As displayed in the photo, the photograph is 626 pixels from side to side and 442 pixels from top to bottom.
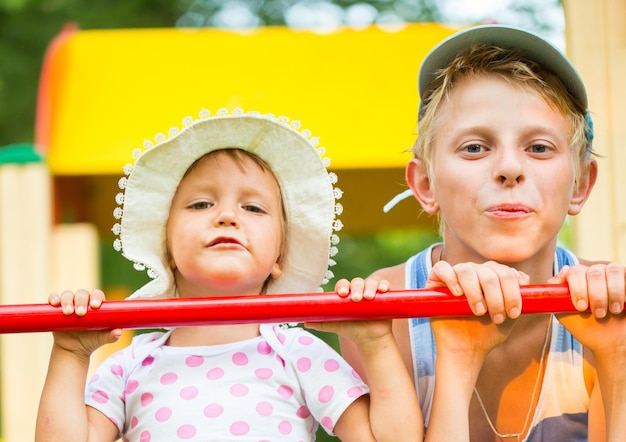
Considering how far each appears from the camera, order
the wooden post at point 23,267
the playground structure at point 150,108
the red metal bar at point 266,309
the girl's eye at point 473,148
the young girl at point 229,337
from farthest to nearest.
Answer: the playground structure at point 150,108 → the wooden post at point 23,267 → the girl's eye at point 473,148 → the young girl at point 229,337 → the red metal bar at point 266,309

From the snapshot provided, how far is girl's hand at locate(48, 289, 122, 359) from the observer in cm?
179

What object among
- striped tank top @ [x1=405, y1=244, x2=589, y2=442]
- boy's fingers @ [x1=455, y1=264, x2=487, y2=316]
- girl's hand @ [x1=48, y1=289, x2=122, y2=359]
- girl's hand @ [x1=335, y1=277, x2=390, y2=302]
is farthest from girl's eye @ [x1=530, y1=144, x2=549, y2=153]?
girl's hand @ [x1=48, y1=289, x2=122, y2=359]

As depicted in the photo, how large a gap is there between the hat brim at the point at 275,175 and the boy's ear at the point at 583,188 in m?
0.54

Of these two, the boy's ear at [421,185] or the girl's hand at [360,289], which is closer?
the girl's hand at [360,289]

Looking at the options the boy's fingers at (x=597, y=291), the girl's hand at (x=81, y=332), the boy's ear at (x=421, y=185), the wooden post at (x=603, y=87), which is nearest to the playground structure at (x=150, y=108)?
the wooden post at (x=603, y=87)

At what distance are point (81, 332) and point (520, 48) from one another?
3.83 ft

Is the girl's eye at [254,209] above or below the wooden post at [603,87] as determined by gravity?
below

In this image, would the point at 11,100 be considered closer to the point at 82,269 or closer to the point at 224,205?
the point at 82,269

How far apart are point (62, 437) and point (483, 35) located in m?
1.27

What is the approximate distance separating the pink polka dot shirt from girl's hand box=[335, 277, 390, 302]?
0.30 m

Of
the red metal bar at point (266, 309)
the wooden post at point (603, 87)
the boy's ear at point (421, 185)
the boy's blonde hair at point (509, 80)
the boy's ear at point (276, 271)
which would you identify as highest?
the wooden post at point (603, 87)

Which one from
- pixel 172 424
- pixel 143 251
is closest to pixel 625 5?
pixel 143 251

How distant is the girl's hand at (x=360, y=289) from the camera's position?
1774 millimetres

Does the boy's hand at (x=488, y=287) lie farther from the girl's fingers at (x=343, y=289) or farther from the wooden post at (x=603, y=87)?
the wooden post at (x=603, y=87)
